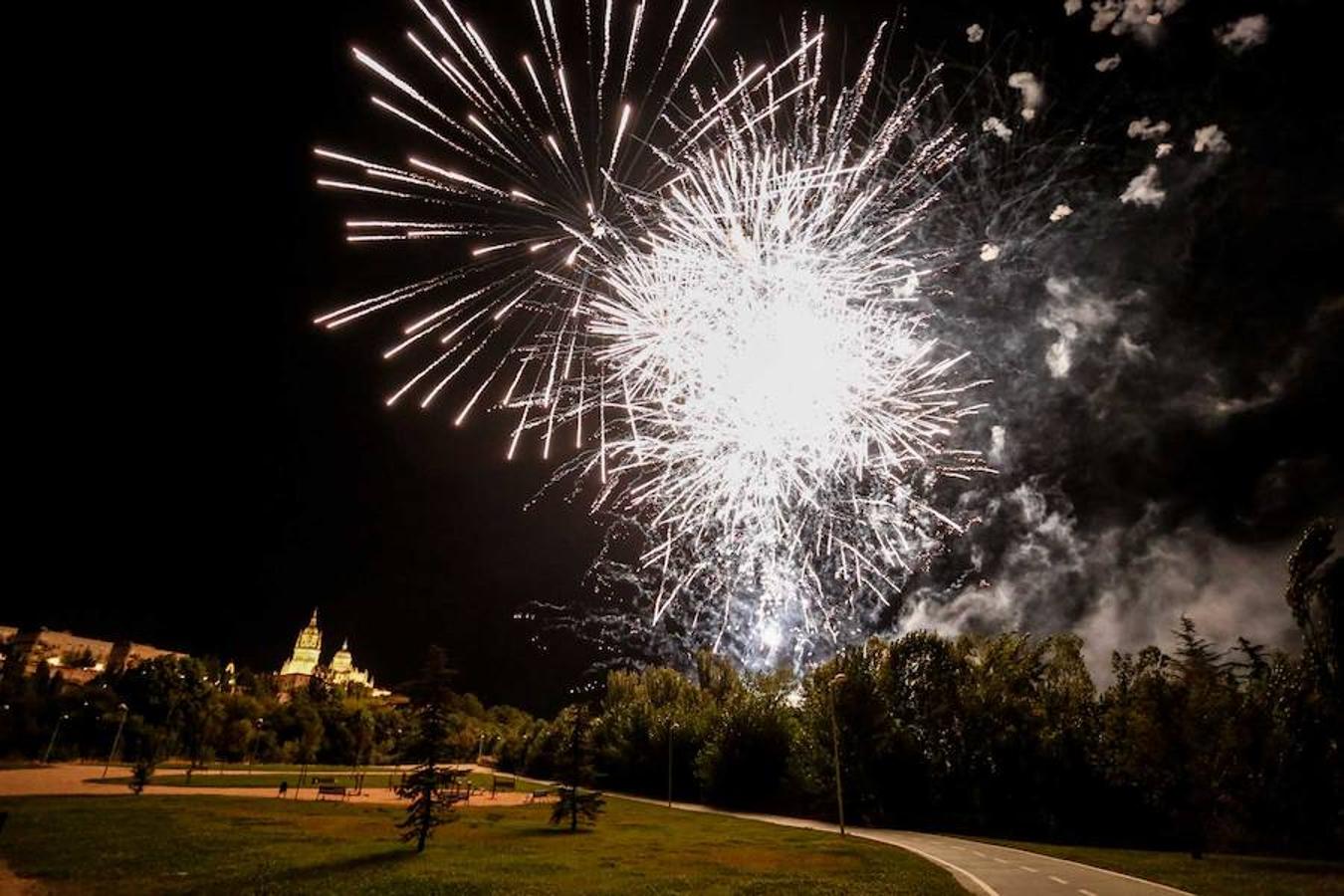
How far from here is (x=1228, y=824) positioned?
24109 millimetres

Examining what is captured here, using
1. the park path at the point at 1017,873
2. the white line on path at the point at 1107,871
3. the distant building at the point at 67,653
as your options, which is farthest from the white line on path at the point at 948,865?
the distant building at the point at 67,653

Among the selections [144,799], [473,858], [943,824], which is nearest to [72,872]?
[473,858]

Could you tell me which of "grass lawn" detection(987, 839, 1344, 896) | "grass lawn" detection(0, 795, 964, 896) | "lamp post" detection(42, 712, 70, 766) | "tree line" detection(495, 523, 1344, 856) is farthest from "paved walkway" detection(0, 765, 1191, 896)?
"lamp post" detection(42, 712, 70, 766)

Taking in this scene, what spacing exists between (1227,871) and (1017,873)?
5552 millimetres

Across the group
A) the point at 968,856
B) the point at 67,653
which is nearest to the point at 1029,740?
the point at 968,856

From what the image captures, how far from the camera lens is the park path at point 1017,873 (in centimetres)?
1623

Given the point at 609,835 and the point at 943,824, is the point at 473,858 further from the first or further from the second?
the point at 943,824

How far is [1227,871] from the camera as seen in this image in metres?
19.6

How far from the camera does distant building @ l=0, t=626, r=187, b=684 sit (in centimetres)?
10356

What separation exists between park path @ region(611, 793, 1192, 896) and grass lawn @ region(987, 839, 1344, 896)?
699mm

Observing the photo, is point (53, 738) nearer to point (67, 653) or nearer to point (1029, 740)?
point (1029, 740)

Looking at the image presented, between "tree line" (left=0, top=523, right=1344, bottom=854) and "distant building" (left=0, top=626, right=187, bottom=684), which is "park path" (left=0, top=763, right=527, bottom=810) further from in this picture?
"distant building" (left=0, top=626, right=187, bottom=684)

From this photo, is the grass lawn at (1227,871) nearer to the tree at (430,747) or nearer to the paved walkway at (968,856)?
the paved walkway at (968,856)

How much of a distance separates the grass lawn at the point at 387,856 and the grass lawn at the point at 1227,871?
17.9 feet
